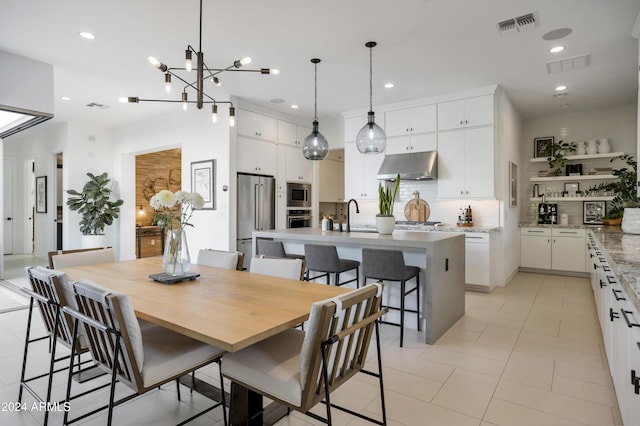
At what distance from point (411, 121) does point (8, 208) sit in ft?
31.8

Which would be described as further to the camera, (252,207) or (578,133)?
(578,133)

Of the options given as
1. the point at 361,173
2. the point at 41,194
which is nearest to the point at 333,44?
the point at 361,173

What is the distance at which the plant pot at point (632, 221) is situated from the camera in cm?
329

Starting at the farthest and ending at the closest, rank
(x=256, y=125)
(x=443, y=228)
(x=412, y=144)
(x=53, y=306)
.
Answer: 1. (x=256, y=125)
2. (x=412, y=144)
3. (x=443, y=228)
4. (x=53, y=306)

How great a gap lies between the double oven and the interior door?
23.9 ft

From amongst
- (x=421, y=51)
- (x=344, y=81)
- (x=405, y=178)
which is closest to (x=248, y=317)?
(x=421, y=51)

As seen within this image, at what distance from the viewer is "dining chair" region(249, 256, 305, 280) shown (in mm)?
2387

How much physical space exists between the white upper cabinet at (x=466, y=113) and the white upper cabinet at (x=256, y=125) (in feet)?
9.11

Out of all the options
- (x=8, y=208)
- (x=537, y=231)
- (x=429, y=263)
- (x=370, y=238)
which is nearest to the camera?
(x=429, y=263)

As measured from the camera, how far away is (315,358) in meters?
1.37

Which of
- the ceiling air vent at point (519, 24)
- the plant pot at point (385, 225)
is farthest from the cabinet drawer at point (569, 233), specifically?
the plant pot at point (385, 225)

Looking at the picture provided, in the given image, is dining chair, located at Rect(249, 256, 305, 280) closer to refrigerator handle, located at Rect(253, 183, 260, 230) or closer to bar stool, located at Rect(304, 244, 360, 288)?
bar stool, located at Rect(304, 244, 360, 288)

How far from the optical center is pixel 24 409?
211 cm

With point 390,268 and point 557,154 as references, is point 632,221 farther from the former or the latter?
point 557,154
